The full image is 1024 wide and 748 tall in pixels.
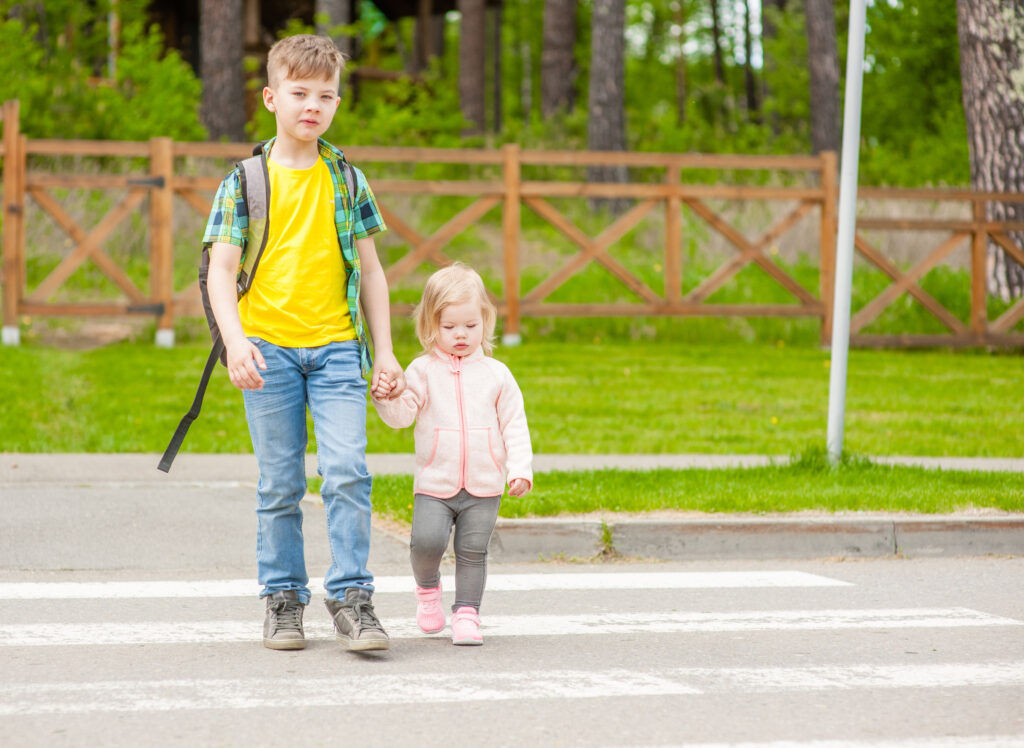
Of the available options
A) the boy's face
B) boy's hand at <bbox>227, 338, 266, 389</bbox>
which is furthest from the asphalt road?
the boy's face

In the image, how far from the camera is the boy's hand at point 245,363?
4695 millimetres

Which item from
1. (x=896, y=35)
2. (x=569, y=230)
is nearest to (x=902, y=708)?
(x=569, y=230)

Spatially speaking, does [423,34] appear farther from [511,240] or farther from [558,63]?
[511,240]

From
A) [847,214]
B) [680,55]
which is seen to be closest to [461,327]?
[847,214]

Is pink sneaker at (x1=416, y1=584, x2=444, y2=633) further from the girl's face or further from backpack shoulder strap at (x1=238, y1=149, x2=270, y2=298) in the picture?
backpack shoulder strap at (x1=238, y1=149, x2=270, y2=298)

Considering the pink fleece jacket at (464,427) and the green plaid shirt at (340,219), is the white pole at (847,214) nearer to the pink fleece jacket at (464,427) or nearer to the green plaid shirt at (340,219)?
the pink fleece jacket at (464,427)

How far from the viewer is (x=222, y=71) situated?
76.1ft

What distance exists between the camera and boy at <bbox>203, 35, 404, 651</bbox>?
484cm

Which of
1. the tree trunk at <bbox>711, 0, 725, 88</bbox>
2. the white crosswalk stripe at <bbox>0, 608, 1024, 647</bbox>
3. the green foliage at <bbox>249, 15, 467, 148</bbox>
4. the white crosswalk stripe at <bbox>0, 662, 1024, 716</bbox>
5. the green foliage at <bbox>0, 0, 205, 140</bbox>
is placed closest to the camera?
the white crosswalk stripe at <bbox>0, 662, 1024, 716</bbox>

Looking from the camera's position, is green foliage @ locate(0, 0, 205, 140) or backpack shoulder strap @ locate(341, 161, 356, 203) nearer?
backpack shoulder strap @ locate(341, 161, 356, 203)

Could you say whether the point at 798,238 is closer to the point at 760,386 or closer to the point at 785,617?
the point at 760,386

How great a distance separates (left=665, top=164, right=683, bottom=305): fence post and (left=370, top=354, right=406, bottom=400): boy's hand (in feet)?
36.4

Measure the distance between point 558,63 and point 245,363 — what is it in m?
24.2

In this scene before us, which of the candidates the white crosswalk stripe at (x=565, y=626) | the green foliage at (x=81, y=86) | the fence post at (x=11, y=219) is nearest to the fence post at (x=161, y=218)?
the fence post at (x=11, y=219)
